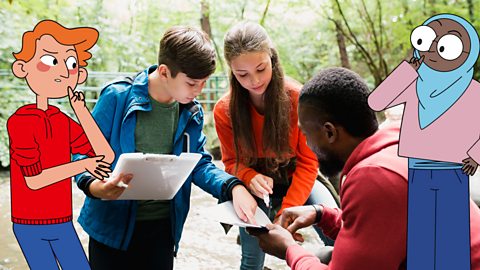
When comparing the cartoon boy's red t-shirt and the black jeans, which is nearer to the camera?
the cartoon boy's red t-shirt

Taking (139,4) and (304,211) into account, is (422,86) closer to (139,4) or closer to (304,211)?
(304,211)

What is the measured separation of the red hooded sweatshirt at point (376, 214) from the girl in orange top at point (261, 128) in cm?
73

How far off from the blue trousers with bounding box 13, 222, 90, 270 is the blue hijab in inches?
40.5

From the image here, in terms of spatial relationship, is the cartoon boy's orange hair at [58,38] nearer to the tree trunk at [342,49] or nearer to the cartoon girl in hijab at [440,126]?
the cartoon girl in hijab at [440,126]

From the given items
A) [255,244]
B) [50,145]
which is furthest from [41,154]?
[255,244]

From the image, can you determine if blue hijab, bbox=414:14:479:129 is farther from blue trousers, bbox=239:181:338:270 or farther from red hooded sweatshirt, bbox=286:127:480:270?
blue trousers, bbox=239:181:338:270

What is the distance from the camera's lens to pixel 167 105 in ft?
5.49

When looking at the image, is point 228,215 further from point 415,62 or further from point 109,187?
point 415,62

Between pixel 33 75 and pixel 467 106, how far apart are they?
1.18 metres

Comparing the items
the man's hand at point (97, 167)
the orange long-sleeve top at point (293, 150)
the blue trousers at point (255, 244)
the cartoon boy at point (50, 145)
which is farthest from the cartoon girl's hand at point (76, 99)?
the blue trousers at point (255, 244)

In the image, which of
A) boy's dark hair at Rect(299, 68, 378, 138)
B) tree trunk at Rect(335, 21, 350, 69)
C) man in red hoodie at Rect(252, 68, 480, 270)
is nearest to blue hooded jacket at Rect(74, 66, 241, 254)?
man in red hoodie at Rect(252, 68, 480, 270)

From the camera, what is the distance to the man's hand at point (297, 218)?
5.88 ft

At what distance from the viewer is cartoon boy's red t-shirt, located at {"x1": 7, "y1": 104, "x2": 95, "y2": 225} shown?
125cm

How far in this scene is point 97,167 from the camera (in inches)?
53.3
